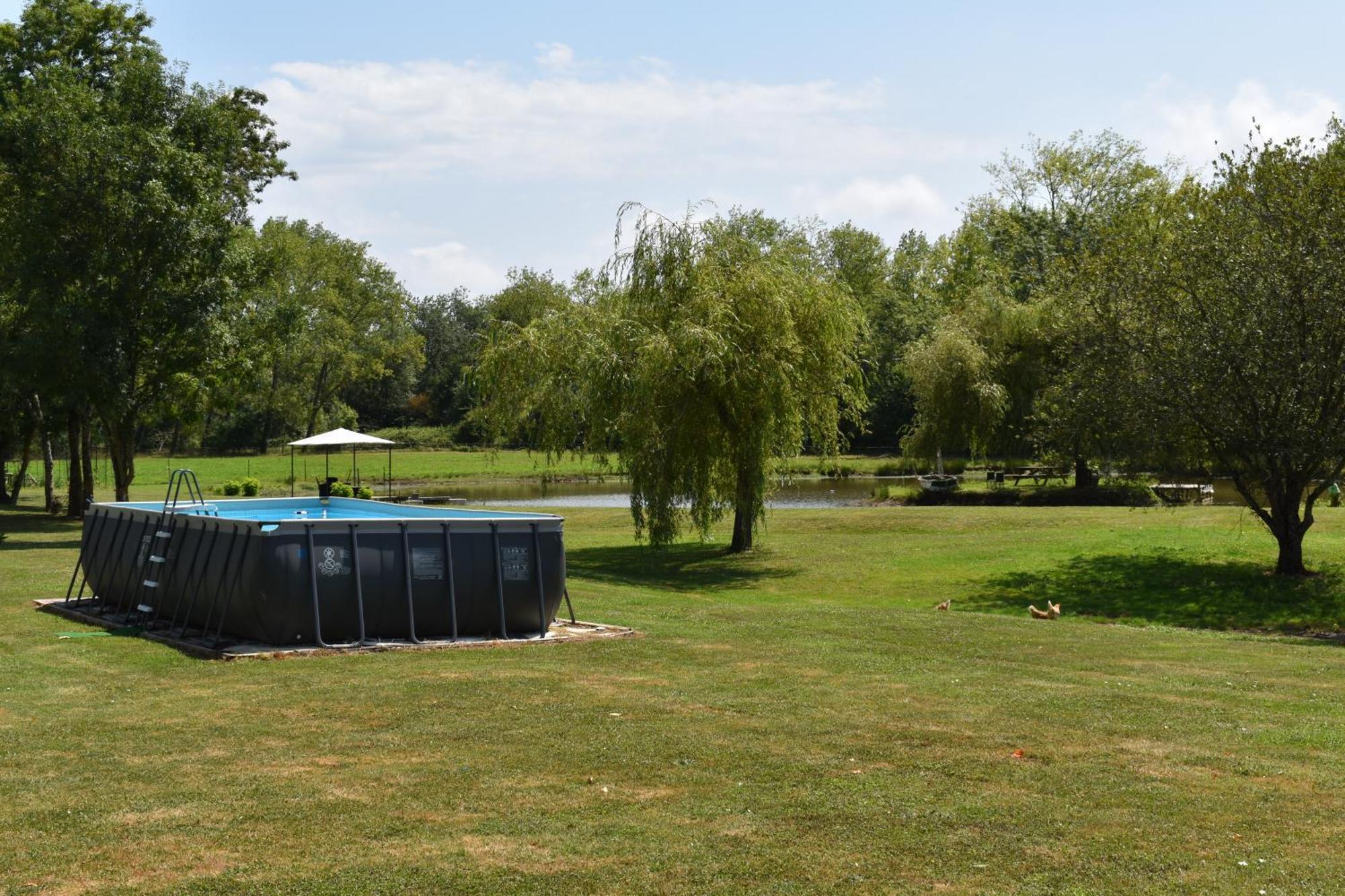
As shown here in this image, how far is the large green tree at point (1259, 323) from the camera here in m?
23.3

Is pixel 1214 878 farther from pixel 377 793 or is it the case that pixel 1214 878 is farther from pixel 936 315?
pixel 936 315

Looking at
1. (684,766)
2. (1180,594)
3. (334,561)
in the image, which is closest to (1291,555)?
(1180,594)

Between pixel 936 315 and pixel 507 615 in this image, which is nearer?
pixel 507 615

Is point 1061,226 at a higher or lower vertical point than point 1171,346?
higher

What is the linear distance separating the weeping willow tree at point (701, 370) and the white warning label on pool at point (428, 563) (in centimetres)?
1279

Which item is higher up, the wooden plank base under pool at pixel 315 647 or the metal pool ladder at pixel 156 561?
the metal pool ladder at pixel 156 561

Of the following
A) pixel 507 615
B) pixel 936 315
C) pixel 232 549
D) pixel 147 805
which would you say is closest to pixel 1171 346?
pixel 507 615

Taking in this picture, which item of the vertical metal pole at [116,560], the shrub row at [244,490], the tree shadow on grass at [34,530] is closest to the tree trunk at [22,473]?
the tree shadow on grass at [34,530]

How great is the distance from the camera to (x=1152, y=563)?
1071 inches

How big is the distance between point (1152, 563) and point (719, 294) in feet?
34.0

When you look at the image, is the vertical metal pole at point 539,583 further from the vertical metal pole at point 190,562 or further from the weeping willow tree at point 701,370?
the weeping willow tree at point 701,370

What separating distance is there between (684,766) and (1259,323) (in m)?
18.6

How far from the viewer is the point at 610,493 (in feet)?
185

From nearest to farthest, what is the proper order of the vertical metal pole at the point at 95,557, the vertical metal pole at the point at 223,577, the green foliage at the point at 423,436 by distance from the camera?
the vertical metal pole at the point at 223,577, the vertical metal pole at the point at 95,557, the green foliage at the point at 423,436
